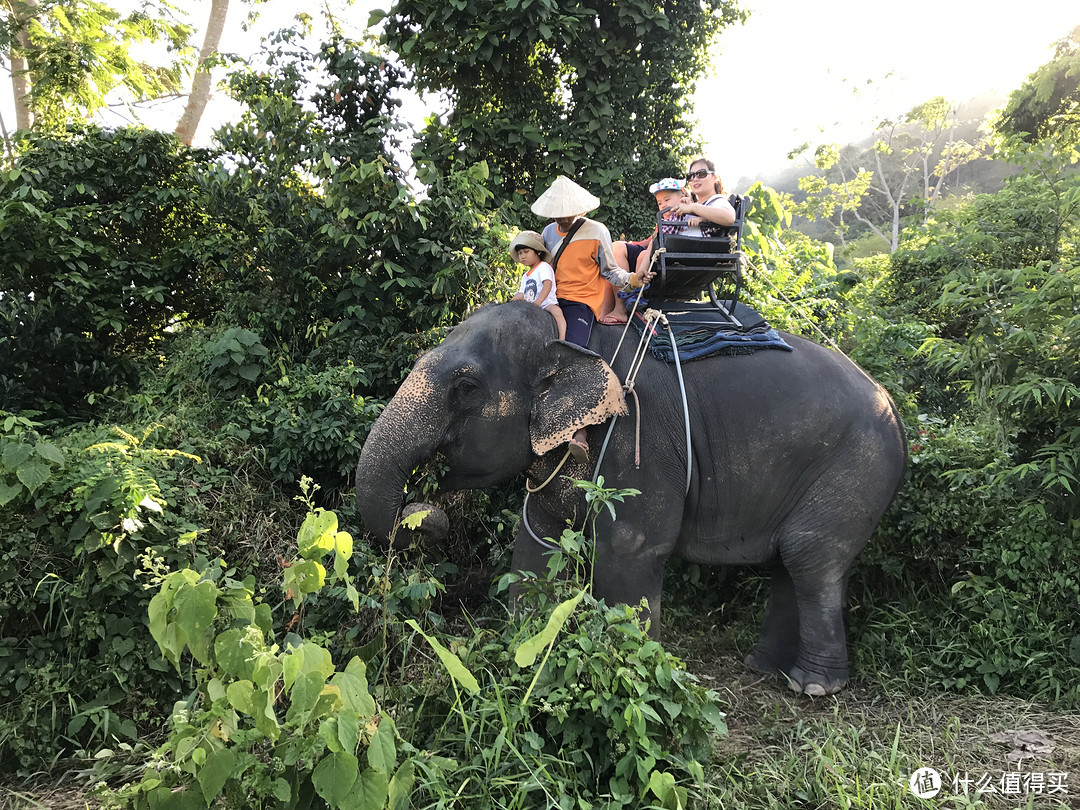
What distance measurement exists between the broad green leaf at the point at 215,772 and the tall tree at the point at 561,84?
572cm

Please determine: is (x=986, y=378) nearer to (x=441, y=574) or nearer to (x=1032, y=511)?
(x=1032, y=511)

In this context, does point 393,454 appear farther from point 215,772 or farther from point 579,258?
point 215,772

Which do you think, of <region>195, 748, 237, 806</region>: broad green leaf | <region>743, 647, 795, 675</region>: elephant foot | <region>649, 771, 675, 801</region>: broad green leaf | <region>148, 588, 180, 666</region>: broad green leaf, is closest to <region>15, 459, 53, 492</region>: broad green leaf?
<region>148, 588, 180, 666</region>: broad green leaf

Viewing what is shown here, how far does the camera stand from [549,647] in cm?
254

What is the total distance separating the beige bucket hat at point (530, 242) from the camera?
421cm

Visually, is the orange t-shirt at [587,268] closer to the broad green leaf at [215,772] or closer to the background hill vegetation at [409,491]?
the background hill vegetation at [409,491]

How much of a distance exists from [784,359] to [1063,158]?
7.56ft

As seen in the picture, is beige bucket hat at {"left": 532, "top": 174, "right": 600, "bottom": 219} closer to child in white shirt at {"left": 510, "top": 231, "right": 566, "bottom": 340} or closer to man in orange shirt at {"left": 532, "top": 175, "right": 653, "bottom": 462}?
man in orange shirt at {"left": 532, "top": 175, "right": 653, "bottom": 462}

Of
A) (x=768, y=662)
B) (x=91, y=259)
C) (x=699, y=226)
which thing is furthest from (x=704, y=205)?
(x=91, y=259)

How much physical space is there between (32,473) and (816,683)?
3.91m

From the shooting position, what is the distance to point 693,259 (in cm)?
402

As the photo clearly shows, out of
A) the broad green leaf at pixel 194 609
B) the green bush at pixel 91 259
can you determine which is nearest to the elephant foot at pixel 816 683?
the broad green leaf at pixel 194 609

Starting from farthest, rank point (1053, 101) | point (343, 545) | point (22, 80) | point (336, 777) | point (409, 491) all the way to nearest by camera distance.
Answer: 1. point (1053, 101)
2. point (22, 80)
3. point (409, 491)
4. point (343, 545)
5. point (336, 777)

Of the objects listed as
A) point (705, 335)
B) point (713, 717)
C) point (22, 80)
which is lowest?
point (713, 717)
